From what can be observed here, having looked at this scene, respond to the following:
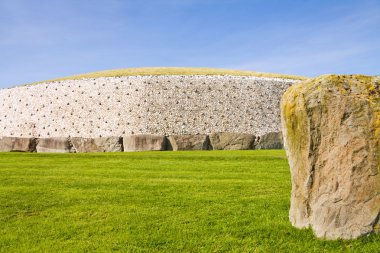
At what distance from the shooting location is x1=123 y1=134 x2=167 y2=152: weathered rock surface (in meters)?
22.1

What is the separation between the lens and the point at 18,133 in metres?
34.4

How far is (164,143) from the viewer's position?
22.2m

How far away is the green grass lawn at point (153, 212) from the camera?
19.9ft

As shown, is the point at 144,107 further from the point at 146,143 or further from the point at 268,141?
the point at 268,141

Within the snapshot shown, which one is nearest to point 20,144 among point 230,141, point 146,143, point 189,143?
point 146,143

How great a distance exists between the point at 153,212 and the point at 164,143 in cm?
1457

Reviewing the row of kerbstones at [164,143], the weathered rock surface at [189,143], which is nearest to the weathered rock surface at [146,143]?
the row of kerbstones at [164,143]

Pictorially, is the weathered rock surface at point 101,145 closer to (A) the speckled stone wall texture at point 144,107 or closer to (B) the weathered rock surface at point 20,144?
(B) the weathered rock surface at point 20,144

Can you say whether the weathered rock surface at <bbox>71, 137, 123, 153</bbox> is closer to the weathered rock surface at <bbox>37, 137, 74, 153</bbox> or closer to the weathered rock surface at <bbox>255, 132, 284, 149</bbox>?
the weathered rock surface at <bbox>37, 137, 74, 153</bbox>

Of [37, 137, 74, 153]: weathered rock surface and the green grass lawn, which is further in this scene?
[37, 137, 74, 153]: weathered rock surface

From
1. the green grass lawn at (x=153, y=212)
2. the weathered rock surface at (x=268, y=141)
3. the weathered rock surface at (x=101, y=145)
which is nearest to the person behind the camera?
the green grass lawn at (x=153, y=212)

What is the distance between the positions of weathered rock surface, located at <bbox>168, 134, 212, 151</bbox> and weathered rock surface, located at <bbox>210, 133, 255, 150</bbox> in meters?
0.34

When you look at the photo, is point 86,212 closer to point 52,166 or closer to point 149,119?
point 52,166

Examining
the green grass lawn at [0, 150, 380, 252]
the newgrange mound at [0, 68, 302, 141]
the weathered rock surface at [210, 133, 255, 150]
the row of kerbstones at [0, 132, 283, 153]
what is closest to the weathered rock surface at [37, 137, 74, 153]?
the row of kerbstones at [0, 132, 283, 153]
